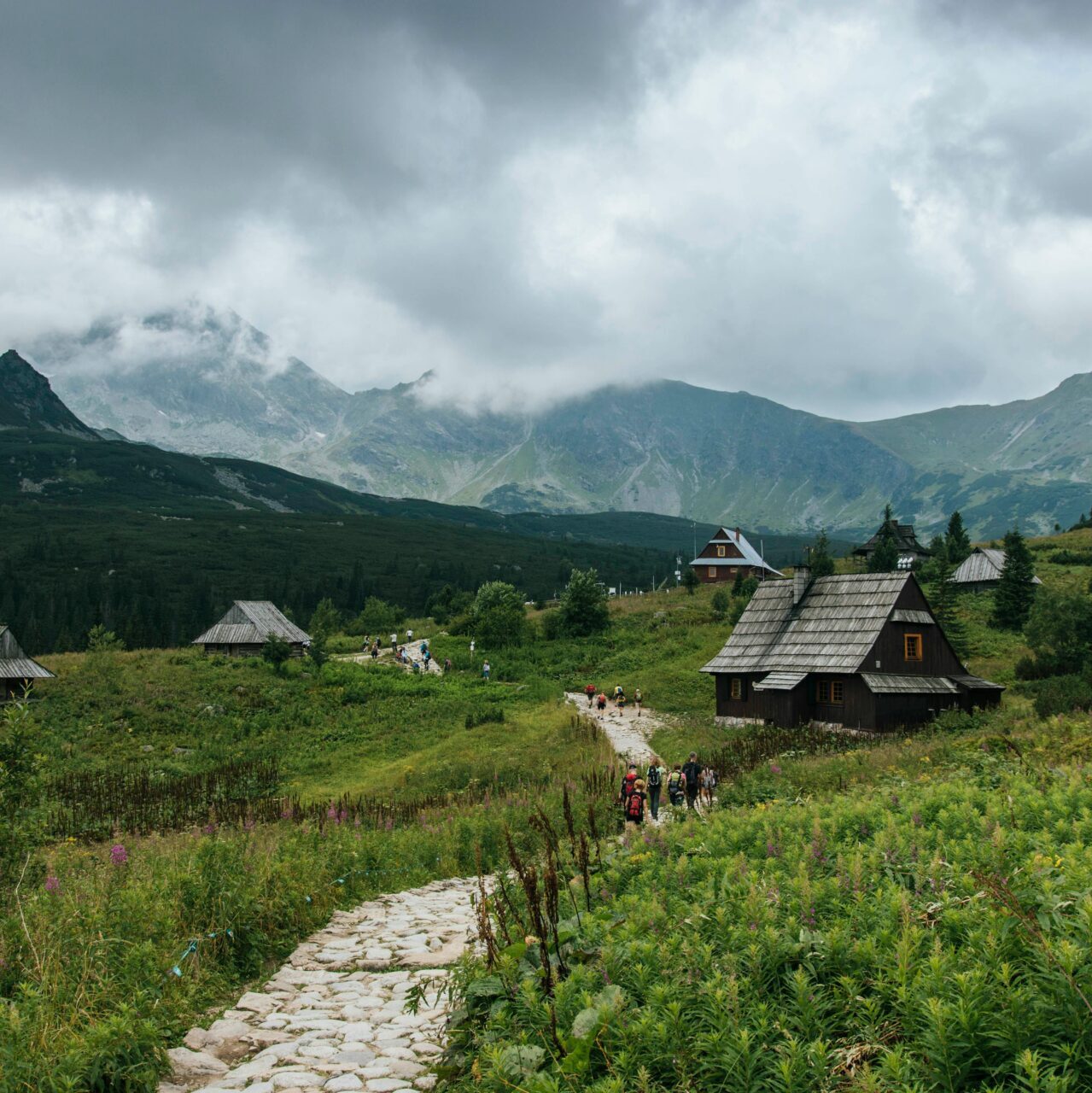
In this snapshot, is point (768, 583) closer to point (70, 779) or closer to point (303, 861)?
point (70, 779)

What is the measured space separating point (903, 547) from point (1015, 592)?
4237 centimetres

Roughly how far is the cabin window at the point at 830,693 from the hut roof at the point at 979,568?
4205 cm

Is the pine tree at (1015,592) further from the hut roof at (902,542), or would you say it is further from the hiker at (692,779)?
the hiker at (692,779)

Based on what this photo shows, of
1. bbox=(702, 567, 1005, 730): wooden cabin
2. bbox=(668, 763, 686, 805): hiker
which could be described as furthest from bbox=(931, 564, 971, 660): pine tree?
bbox=(668, 763, 686, 805): hiker

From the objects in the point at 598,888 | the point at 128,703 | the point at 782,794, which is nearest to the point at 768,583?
the point at 782,794

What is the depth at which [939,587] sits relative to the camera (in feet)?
179

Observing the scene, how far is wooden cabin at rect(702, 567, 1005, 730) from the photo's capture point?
125ft

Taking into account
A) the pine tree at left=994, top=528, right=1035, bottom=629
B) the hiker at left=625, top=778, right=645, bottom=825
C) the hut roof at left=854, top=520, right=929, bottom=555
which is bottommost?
the hiker at left=625, top=778, right=645, bottom=825

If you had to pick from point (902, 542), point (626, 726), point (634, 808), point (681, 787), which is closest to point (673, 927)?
point (634, 808)

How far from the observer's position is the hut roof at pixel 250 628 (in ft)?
236

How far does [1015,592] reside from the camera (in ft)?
195

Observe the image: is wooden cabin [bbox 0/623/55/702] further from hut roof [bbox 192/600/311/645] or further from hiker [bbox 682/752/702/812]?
hiker [bbox 682/752/702/812]

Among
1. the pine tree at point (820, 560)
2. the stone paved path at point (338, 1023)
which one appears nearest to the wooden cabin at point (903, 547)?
the pine tree at point (820, 560)

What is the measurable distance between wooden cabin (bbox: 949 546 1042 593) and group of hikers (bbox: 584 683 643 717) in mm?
40770
